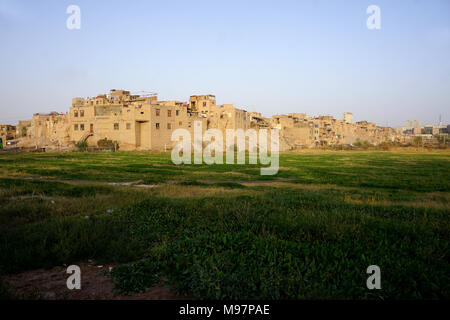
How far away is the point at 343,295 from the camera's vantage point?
158 inches

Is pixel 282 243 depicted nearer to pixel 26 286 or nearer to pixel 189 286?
pixel 189 286

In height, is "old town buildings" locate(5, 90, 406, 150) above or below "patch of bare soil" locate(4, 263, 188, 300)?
above

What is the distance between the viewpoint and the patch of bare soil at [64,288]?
4180 mm

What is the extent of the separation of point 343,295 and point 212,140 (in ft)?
252

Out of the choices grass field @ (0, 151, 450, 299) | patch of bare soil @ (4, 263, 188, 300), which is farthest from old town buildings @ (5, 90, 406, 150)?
patch of bare soil @ (4, 263, 188, 300)

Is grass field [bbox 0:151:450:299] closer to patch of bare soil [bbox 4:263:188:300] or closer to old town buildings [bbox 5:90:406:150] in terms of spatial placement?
patch of bare soil [bbox 4:263:188:300]

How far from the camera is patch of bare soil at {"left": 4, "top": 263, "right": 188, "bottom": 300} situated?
4180 mm

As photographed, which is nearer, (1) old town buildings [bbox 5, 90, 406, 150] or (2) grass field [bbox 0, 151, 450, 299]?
(2) grass field [bbox 0, 151, 450, 299]

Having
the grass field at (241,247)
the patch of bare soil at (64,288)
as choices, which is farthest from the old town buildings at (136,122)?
the patch of bare soil at (64,288)

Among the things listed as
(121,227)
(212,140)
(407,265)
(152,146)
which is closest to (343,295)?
(407,265)

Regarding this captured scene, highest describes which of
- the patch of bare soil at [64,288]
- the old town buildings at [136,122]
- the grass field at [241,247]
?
the old town buildings at [136,122]

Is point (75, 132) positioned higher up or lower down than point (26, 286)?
higher up

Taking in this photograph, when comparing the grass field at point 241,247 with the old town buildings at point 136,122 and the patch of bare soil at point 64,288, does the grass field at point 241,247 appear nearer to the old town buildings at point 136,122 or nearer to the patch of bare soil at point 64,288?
the patch of bare soil at point 64,288

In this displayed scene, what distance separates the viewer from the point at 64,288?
4449mm
